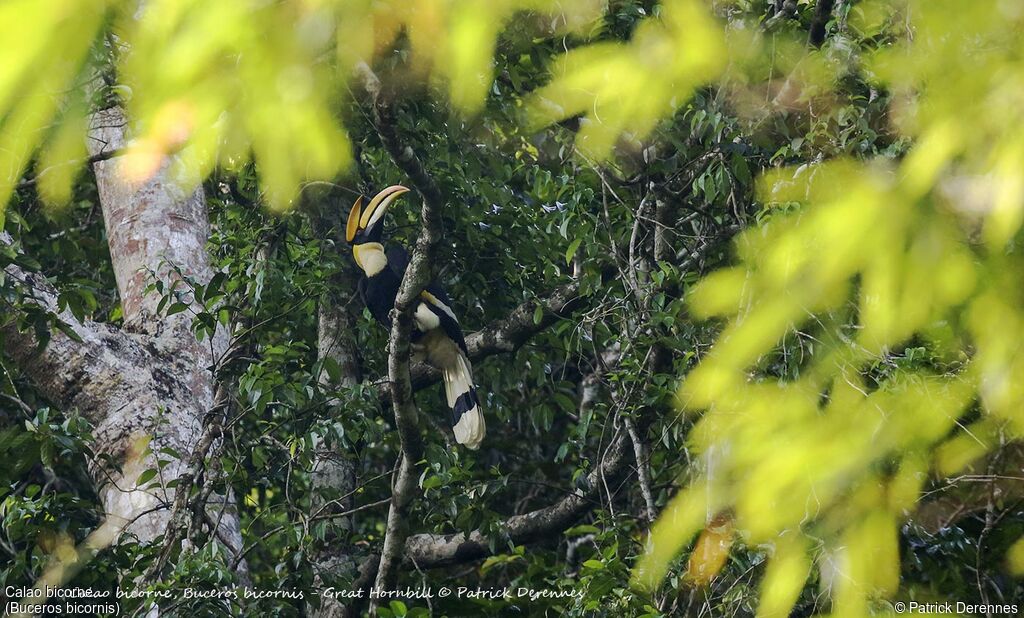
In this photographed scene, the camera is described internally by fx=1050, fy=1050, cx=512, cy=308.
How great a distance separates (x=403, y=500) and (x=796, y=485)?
1.73 meters

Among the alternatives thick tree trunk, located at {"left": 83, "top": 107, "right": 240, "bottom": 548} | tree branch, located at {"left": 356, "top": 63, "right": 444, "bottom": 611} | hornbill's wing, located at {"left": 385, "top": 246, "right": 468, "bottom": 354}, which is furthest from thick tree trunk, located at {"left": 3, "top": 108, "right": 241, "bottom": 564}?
hornbill's wing, located at {"left": 385, "top": 246, "right": 468, "bottom": 354}

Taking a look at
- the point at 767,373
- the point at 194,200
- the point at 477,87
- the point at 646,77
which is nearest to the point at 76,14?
the point at 477,87

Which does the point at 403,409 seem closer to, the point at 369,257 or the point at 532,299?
the point at 532,299

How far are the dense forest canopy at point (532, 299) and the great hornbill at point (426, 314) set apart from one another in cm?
10

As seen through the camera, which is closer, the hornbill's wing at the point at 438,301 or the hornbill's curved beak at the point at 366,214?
the hornbill's curved beak at the point at 366,214

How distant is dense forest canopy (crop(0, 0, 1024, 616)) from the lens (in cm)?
90

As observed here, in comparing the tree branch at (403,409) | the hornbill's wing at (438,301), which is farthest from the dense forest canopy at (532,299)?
the hornbill's wing at (438,301)

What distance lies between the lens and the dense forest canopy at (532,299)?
0.90 meters

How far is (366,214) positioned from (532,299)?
63 centimetres

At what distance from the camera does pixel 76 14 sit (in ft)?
2.59

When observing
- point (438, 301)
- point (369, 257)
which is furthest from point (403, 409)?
point (369, 257)

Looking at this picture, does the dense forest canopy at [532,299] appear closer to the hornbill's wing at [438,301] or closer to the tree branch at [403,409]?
the tree branch at [403,409]

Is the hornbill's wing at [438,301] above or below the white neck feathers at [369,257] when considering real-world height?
below

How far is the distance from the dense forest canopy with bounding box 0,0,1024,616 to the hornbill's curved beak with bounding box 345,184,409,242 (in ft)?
0.29
